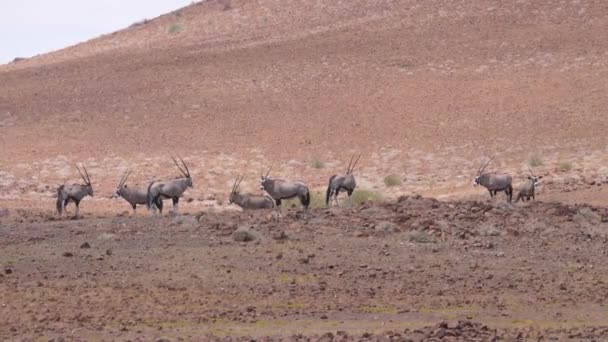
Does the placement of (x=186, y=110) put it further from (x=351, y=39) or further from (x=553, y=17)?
(x=553, y=17)

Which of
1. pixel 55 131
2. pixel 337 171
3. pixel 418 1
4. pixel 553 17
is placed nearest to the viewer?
pixel 337 171

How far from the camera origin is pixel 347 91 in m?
44.1

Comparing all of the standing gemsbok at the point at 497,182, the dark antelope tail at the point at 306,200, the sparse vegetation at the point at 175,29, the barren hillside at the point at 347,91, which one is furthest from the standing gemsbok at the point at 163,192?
the sparse vegetation at the point at 175,29

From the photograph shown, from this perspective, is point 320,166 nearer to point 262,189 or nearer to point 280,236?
point 262,189

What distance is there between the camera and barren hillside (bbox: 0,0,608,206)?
126 feet

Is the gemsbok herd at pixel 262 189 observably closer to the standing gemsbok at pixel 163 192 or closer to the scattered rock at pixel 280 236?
the standing gemsbok at pixel 163 192

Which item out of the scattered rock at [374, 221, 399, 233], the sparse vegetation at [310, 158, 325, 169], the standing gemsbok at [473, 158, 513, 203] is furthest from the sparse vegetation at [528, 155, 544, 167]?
the scattered rock at [374, 221, 399, 233]

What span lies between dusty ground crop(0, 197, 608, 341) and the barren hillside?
14.4 meters

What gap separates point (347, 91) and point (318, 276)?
27609 millimetres

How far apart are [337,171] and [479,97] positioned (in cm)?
776

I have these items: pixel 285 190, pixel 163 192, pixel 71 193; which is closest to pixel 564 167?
pixel 285 190

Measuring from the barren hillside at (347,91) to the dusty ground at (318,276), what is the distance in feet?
47.4

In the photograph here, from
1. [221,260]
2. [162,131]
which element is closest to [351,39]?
[162,131]

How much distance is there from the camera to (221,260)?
17.8m
